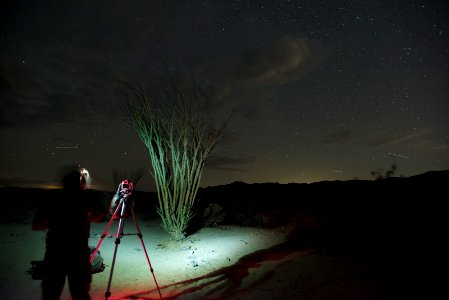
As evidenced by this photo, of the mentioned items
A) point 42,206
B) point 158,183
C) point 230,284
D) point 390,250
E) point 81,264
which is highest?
point 158,183

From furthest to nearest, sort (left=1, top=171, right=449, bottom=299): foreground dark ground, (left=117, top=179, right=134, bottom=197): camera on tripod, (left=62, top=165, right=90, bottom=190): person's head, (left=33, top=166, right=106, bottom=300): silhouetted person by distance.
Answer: (left=1, top=171, right=449, bottom=299): foreground dark ground, (left=117, top=179, right=134, bottom=197): camera on tripod, (left=62, top=165, right=90, bottom=190): person's head, (left=33, top=166, right=106, bottom=300): silhouetted person

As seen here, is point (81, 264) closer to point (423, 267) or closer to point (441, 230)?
point (423, 267)

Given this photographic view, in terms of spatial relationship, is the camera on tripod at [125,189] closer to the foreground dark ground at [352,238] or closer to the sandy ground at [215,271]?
the foreground dark ground at [352,238]

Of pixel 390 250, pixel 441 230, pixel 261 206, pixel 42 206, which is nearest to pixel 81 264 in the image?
pixel 42 206

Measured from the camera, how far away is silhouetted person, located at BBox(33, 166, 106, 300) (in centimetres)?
242

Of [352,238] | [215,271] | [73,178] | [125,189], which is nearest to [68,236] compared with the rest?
[73,178]

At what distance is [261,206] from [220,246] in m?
5.85

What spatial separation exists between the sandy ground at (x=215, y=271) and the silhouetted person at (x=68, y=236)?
4.35 ft

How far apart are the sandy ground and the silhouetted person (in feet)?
4.35

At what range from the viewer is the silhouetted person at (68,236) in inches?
95.2

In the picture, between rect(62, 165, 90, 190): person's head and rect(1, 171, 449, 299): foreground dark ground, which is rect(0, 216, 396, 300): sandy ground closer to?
rect(1, 171, 449, 299): foreground dark ground

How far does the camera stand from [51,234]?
2.47 m

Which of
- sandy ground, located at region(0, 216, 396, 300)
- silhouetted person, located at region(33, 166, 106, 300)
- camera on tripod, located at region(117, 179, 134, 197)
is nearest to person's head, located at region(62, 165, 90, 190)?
silhouetted person, located at region(33, 166, 106, 300)

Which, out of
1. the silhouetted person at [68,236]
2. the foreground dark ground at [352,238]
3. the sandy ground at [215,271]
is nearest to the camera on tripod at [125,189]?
the silhouetted person at [68,236]
